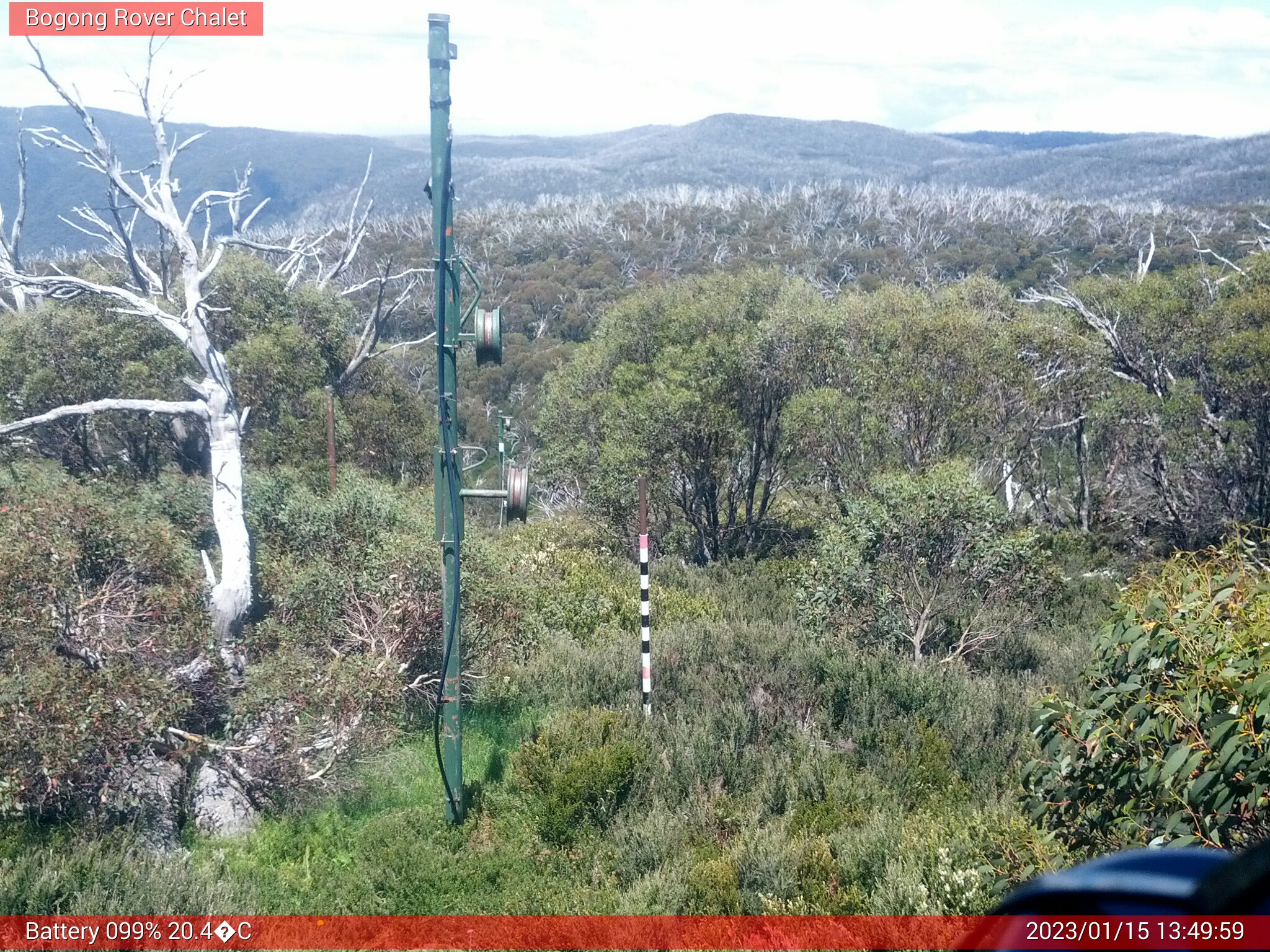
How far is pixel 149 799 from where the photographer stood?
263 inches

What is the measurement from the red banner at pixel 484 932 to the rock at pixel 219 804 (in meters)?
1.51

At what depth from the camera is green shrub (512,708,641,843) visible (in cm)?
677

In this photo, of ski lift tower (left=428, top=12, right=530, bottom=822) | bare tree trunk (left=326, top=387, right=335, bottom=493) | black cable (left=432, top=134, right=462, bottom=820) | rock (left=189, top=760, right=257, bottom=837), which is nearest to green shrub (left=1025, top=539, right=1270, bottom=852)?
ski lift tower (left=428, top=12, right=530, bottom=822)

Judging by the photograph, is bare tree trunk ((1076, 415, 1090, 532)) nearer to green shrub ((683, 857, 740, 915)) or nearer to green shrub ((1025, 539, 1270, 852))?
green shrub ((683, 857, 740, 915))

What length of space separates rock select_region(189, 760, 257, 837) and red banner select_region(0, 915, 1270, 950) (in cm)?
151

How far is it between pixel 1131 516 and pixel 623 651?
11682 millimetres

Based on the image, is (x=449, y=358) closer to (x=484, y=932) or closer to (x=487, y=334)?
(x=487, y=334)

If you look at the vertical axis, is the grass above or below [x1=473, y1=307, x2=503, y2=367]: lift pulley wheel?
below

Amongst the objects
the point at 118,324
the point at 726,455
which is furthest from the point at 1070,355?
the point at 118,324

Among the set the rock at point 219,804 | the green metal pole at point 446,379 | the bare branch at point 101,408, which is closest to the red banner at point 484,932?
the green metal pole at point 446,379

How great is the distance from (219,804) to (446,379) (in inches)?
133

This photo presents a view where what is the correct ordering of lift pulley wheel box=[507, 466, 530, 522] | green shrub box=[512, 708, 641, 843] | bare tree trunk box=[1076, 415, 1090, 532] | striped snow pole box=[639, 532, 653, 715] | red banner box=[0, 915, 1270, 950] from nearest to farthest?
red banner box=[0, 915, 1270, 950], lift pulley wheel box=[507, 466, 530, 522], green shrub box=[512, 708, 641, 843], striped snow pole box=[639, 532, 653, 715], bare tree trunk box=[1076, 415, 1090, 532]

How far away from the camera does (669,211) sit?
6769cm

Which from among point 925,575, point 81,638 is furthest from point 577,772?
point 925,575
